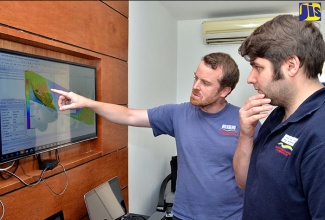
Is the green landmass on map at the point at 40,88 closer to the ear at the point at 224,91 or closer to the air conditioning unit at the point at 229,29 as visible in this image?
the ear at the point at 224,91

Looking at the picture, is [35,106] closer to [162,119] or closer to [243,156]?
[162,119]

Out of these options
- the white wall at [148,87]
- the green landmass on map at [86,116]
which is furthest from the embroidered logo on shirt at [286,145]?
the white wall at [148,87]

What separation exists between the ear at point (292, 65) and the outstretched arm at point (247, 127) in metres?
0.13

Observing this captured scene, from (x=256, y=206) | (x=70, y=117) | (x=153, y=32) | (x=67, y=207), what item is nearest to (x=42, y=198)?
(x=67, y=207)

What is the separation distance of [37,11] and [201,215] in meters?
1.41

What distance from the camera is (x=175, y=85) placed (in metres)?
3.93

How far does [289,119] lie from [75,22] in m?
1.40

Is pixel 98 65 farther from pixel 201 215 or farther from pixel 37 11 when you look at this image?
pixel 201 215

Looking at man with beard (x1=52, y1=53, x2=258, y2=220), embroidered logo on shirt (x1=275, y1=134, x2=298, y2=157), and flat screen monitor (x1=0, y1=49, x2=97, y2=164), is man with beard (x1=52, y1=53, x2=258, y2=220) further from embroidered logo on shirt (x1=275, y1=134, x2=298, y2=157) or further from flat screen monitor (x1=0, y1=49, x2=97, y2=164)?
embroidered logo on shirt (x1=275, y1=134, x2=298, y2=157)

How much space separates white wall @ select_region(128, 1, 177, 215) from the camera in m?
2.53

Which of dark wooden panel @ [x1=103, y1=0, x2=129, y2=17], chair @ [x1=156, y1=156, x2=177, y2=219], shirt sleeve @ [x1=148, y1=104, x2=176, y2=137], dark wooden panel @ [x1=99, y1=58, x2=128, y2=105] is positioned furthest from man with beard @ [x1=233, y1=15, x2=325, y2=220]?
chair @ [x1=156, y1=156, x2=177, y2=219]

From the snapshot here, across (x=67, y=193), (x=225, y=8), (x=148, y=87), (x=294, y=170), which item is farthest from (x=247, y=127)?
(x=225, y=8)

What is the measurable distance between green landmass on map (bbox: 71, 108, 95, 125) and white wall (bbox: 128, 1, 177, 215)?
0.60 m

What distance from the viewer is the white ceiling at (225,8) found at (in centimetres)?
318
